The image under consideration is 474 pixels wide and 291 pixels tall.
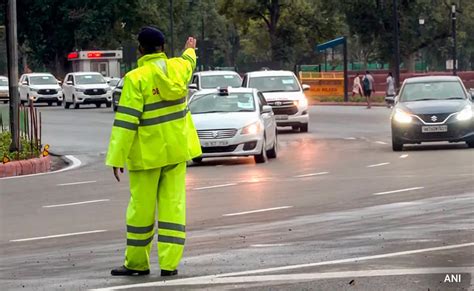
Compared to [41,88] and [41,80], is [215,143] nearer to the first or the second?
[41,88]

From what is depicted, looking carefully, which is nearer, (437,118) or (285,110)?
(437,118)

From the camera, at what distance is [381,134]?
109ft

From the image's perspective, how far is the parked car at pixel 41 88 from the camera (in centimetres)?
5962

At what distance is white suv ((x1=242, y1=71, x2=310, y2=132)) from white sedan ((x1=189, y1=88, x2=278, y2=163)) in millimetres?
9139

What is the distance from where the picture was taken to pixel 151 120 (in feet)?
30.5

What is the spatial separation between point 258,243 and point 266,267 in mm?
1673

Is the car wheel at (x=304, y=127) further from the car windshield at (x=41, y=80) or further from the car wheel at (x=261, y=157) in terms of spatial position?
the car windshield at (x=41, y=80)

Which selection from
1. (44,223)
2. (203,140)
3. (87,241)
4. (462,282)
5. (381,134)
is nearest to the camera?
(462,282)

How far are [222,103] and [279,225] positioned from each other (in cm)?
1227

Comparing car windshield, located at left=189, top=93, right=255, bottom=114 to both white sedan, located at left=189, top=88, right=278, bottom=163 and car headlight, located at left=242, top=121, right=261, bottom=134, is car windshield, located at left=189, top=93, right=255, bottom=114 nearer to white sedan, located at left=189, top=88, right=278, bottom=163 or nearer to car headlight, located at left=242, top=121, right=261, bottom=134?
white sedan, located at left=189, top=88, right=278, bottom=163

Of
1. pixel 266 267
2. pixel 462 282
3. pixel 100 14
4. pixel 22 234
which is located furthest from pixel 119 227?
pixel 100 14

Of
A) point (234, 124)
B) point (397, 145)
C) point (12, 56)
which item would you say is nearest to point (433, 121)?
point (397, 145)

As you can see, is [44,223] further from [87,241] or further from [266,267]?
[266,267]

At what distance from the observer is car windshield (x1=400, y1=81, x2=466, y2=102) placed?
85.8 ft
